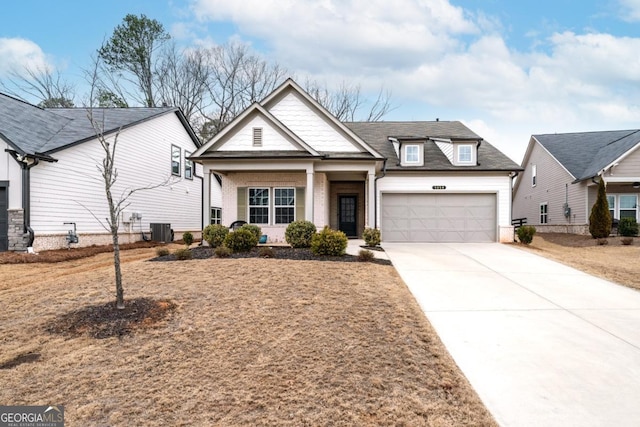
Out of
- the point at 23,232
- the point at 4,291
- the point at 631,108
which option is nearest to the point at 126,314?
the point at 4,291

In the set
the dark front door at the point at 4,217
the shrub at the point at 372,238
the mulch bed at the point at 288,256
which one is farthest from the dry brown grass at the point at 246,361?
the dark front door at the point at 4,217

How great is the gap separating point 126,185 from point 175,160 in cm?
431

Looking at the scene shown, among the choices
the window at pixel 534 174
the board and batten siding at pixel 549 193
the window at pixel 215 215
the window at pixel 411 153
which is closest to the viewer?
the window at pixel 411 153

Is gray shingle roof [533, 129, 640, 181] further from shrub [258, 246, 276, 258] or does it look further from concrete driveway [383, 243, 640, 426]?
shrub [258, 246, 276, 258]

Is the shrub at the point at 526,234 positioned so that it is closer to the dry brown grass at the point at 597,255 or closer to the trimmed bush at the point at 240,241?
the dry brown grass at the point at 597,255

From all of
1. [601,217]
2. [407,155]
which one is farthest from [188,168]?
[601,217]

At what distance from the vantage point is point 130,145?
16219mm

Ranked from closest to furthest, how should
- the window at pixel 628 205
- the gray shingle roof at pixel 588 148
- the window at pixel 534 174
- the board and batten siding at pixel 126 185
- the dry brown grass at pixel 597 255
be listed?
the dry brown grass at pixel 597 255
the board and batten siding at pixel 126 185
the gray shingle roof at pixel 588 148
the window at pixel 628 205
the window at pixel 534 174

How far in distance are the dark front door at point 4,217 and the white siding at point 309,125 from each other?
31.0ft

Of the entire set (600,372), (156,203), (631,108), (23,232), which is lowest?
(600,372)

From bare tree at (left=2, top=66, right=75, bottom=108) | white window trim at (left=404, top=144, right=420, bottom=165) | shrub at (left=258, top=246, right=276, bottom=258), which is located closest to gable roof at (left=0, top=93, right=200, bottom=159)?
shrub at (left=258, top=246, right=276, bottom=258)

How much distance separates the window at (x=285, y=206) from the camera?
14500 mm

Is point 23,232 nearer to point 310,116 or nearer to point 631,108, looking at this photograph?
point 310,116

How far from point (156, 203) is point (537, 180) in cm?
2427
